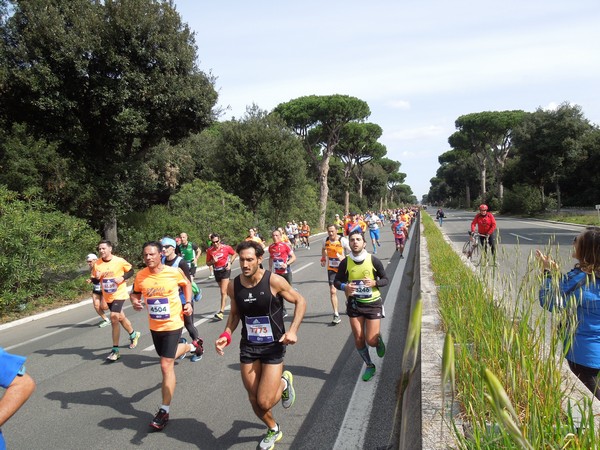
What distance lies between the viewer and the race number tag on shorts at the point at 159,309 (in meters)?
4.97

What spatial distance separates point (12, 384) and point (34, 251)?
9.83 metres

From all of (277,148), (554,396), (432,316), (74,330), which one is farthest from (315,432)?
(277,148)

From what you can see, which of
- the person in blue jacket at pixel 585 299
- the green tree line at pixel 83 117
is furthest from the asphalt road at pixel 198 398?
the green tree line at pixel 83 117

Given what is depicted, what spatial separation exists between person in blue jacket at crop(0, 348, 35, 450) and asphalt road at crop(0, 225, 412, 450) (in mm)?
2166

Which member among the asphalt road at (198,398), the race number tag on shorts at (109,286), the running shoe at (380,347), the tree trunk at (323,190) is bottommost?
the asphalt road at (198,398)

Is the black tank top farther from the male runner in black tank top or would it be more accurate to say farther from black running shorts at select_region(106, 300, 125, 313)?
black running shorts at select_region(106, 300, 125, 313)

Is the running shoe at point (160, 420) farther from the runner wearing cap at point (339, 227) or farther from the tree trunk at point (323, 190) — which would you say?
the tree trunk at point (323, 190)

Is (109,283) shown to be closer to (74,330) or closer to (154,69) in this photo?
(74,330)

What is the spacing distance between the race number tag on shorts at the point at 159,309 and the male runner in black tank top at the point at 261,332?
1.12m

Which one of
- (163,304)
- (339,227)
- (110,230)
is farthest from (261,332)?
(110,230)

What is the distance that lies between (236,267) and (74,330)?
30.1 ft

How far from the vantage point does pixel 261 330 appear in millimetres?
4051

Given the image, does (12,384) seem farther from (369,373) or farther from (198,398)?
(369,373)

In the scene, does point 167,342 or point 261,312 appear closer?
point 261,312
